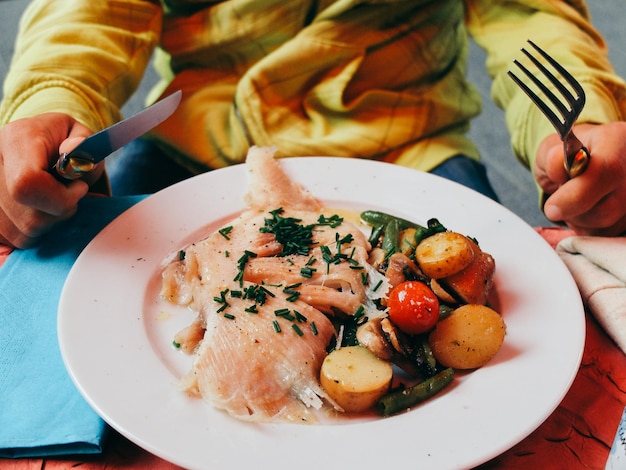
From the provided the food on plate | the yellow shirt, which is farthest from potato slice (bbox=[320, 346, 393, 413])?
the yellow shirt

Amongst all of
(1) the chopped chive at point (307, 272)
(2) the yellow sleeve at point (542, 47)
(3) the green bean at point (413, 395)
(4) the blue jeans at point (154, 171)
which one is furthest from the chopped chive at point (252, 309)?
(2) the yellow sleeve at point (542, 47)

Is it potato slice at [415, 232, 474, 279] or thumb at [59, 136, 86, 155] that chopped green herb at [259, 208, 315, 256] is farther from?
thumb at [59, 136, 86, 155]

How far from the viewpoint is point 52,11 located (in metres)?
1.64

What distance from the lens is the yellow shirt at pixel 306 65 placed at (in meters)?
1.56

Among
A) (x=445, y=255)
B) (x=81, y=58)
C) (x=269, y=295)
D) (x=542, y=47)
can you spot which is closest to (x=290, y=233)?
(x=269, y=295)

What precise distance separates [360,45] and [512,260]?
2.50 ft

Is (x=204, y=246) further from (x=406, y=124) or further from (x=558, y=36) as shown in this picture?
(x=558, y=36)

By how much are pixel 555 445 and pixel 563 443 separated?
0.05 ft

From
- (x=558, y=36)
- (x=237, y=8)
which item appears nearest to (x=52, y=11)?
(x=237, y=8)

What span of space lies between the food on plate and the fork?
0.27 meters

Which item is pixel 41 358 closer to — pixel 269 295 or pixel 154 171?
pixel 269 295

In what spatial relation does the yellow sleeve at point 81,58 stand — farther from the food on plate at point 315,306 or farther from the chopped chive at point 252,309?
the chopped chive at point 252,309

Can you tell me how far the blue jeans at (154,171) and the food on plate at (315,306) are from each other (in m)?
0.39

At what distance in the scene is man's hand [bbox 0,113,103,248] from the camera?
43.1 inches
